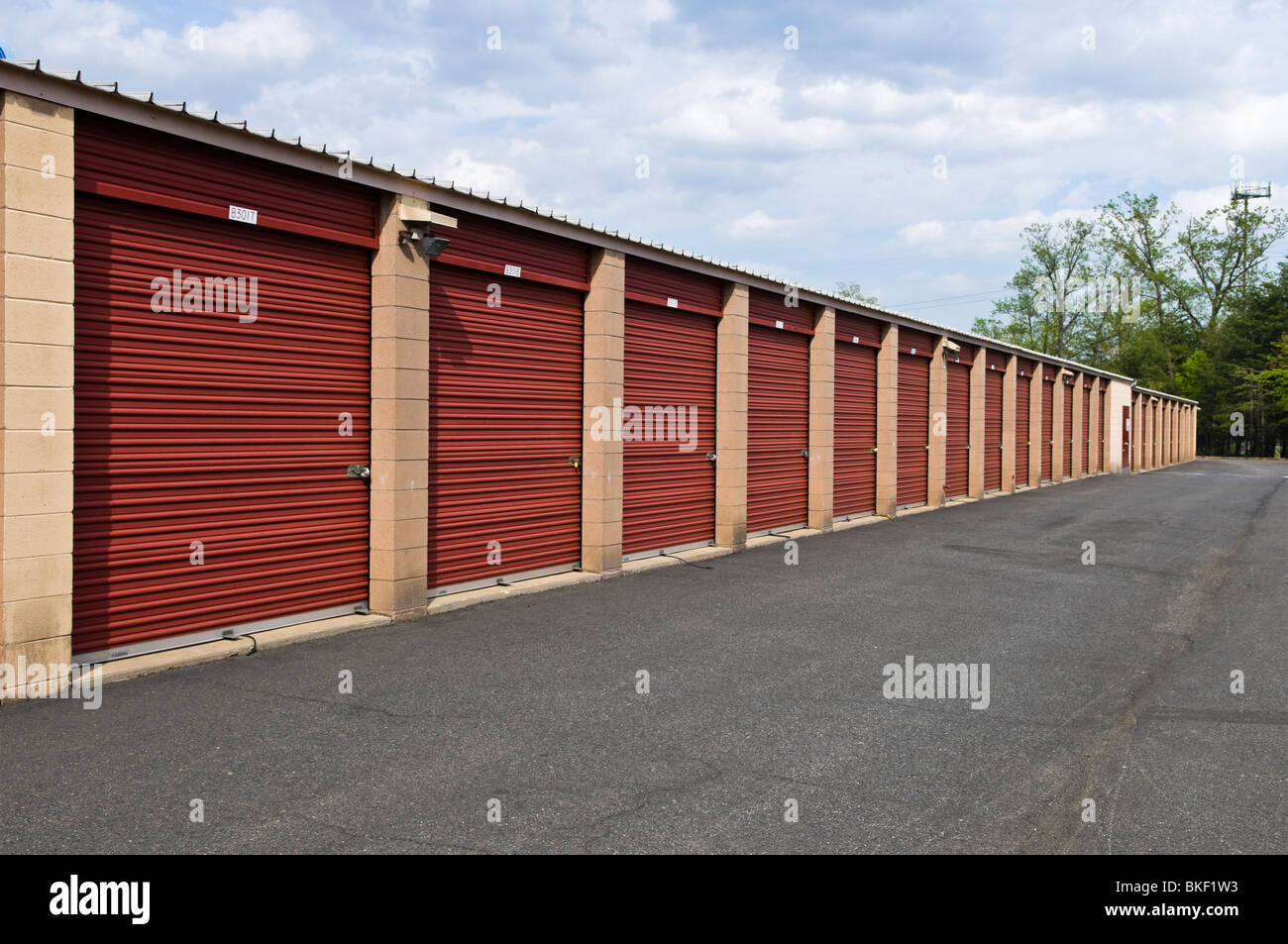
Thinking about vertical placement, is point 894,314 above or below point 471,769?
above

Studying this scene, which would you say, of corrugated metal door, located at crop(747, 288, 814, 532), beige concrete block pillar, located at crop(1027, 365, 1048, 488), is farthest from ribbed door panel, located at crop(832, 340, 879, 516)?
beige concrete block pillar, located at crop(1027, 365, 1048, 488)

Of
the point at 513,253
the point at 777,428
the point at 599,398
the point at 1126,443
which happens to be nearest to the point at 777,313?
the point at 777,428

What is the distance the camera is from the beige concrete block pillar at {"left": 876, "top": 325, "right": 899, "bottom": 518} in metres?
21.3

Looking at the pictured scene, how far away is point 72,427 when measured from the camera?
7234 millimetres

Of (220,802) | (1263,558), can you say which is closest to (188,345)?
(220,802)

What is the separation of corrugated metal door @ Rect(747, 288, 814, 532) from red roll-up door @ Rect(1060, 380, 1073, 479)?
73.1ft

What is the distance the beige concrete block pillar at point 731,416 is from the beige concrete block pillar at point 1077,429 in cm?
2575

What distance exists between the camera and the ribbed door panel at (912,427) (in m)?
22.6

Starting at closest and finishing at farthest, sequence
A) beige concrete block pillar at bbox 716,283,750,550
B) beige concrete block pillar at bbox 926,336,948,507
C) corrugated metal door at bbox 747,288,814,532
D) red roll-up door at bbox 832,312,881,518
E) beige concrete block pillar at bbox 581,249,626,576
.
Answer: beige concrete block pillar at bbox 581,249,626,576, beige concrete block pillar at bbox 716,283,750,550, corrugated metal door at bbox 747,288,814,532, red roll-up door at bbox 832,312,881,518, beige concrete block pillar at bbox 926,336,948,507

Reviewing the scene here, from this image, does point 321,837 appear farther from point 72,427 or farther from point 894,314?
point 894,314

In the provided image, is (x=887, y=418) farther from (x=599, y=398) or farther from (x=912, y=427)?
(x=599, y=398)

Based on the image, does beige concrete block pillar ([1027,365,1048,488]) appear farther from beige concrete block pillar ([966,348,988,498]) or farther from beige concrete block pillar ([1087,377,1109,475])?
beige concrete block pillar ([1087,377,1109,475])
